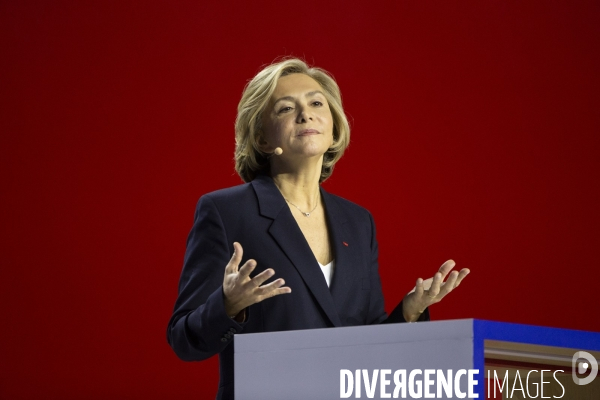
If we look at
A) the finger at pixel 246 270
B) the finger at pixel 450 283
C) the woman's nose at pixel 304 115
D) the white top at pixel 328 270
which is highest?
the woman's nose at pixel 304 115

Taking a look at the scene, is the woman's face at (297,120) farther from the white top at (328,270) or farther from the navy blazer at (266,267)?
the white top at (328,270)

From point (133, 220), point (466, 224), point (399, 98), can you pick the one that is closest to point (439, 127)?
point (399, 98)

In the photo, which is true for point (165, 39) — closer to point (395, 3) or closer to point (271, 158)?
point (395, 3)

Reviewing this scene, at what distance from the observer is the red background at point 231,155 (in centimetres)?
312

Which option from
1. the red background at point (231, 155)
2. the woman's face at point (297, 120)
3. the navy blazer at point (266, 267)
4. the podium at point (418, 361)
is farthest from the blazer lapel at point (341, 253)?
the red background at point (231, 155)

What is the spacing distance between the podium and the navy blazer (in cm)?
45

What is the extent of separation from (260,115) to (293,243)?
393 millimetres

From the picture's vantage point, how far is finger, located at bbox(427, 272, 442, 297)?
160 centimetres

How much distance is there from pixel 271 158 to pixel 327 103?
0.67ft

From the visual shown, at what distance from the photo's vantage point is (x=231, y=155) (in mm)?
3355

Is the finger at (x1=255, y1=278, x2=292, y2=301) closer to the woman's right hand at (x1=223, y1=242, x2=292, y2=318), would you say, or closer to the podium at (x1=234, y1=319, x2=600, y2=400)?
the woman's right hand at (x1=223, y1=242, x2=292, y2=318)

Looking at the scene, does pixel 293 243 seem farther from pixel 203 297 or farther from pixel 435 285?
pixel 435 285

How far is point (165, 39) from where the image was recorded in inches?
134

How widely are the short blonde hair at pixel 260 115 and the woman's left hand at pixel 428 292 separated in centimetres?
57
